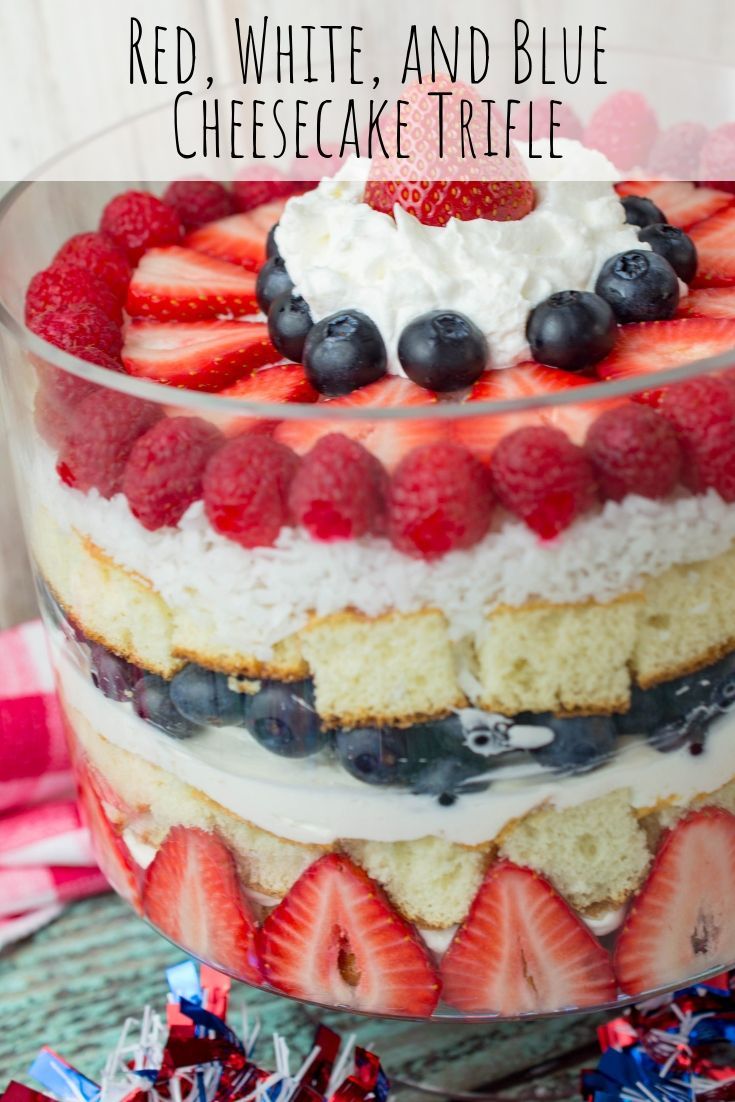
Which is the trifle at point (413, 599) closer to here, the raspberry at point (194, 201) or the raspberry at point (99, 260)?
the raspberry at point (99, 260)

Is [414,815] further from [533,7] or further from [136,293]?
[533,7]

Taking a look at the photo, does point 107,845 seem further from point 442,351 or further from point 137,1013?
point 442,351

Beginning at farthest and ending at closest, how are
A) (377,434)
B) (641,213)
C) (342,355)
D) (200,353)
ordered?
(641,213), (200,353), (342,355), (377,434)

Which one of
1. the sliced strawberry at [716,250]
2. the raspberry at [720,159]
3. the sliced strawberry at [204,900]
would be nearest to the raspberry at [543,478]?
the sliced strawberry at [204,900]

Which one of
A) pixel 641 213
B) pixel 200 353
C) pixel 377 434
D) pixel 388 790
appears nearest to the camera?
pixel 377 434

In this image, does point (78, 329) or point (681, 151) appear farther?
point (681, 151)

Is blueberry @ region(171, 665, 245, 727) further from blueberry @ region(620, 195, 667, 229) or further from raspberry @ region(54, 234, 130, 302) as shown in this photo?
blueberry @ region(620, 195, 667, 229)

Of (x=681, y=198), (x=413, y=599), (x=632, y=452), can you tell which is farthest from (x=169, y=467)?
(x=681, y=198)

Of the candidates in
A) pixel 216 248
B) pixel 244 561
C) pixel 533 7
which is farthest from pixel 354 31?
pixel 244 561
